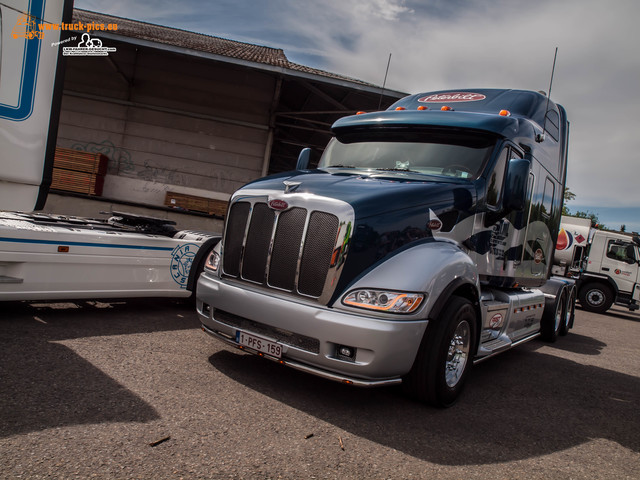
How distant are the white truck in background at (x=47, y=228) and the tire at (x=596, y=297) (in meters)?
15.2

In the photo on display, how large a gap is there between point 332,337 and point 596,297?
54.5 ft

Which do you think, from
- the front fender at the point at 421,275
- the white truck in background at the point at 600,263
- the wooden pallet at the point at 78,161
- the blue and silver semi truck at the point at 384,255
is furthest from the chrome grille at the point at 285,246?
the white truck in background at the point at 600,263

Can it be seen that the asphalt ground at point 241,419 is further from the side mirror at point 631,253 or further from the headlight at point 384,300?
the side mirror at point 631,253

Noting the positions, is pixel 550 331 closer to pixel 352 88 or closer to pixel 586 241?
pixel 352 88

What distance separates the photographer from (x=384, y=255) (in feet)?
12.8

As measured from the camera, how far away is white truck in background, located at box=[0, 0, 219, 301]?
337cm

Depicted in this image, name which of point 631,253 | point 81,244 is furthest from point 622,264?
point 81,244

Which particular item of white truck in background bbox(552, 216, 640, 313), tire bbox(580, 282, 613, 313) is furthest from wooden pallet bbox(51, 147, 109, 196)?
tire bbox(580, 282, 613, 313)

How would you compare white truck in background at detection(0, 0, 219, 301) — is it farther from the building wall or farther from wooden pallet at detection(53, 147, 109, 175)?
the building wall

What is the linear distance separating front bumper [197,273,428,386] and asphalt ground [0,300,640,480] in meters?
0.35

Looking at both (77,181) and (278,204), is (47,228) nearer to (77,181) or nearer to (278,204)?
(278,204)

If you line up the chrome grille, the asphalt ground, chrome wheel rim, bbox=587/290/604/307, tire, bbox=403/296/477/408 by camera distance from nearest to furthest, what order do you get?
the asphalt ground
the chrome grille
tire, bbox=403/296/477/408
chrome wheel rim, bbox=587/290/604/307

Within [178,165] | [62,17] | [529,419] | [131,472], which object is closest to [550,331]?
[529,419]

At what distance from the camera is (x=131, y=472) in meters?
2.57
